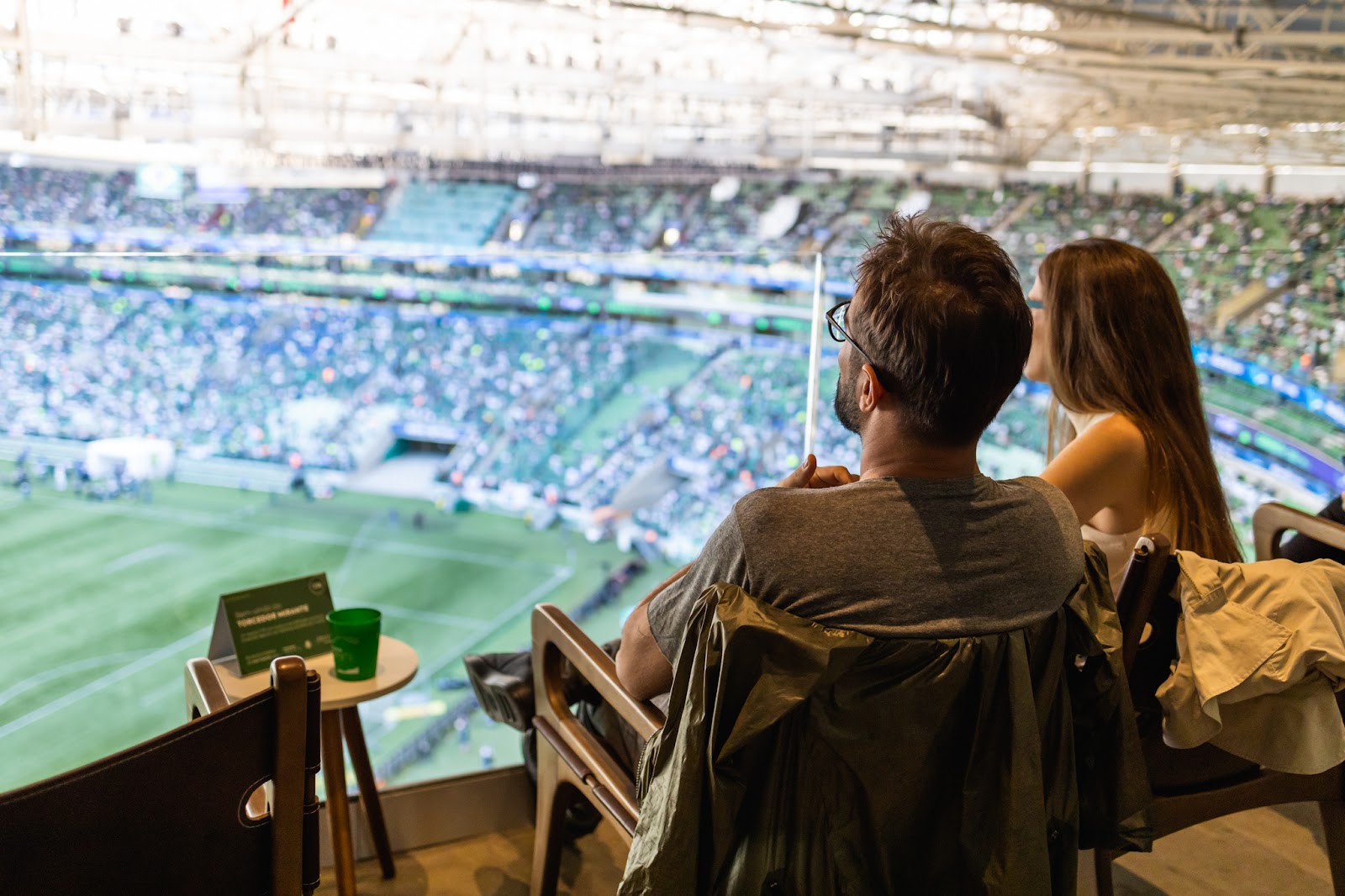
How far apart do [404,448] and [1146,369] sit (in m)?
16.0

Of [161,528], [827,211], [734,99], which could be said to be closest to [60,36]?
[161,528]

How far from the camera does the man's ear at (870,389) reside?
0.96 m

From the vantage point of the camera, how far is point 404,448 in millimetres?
16703

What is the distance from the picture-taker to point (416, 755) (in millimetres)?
9453

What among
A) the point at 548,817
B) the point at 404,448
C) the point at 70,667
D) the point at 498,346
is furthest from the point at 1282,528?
the point at 404,448

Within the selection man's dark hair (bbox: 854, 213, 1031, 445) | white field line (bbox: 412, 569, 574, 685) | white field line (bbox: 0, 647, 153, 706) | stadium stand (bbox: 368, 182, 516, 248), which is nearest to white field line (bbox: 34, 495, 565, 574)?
white field line (bbox: 412, 569, 574, 685)

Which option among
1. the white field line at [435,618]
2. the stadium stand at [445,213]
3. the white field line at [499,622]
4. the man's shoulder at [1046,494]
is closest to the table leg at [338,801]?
the man's shoulder at [1046,494]

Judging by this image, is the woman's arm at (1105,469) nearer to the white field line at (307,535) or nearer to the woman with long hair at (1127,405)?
the woman with long hair at (1127,405)

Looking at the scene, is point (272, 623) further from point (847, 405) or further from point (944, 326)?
point (944, 326)

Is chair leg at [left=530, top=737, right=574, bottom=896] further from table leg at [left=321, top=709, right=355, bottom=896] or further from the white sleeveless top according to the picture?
the white sleeveless top

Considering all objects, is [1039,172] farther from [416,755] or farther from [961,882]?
[961,882]

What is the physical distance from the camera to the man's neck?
0.97 metres

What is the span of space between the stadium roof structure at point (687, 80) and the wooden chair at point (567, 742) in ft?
17.7

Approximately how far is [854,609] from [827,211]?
66.1 feet
